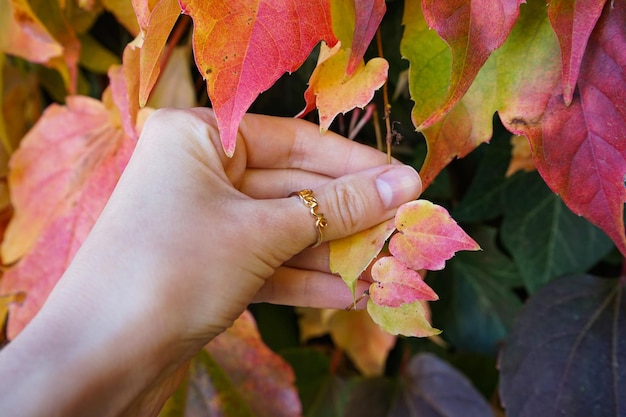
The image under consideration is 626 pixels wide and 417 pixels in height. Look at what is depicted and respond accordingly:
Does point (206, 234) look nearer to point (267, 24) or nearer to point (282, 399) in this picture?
point (267, 24)

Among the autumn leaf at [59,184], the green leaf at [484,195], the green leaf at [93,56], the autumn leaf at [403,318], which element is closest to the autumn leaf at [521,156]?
the green leaf at [484,195]

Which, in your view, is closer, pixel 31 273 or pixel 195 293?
pixel 195 293

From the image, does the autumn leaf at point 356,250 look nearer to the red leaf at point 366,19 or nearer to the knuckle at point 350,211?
the knuckle at point 350,211

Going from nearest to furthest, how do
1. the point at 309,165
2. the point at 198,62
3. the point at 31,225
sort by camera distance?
1. the point at 198,62
2. the point at 309,165
3. the point at 31,225

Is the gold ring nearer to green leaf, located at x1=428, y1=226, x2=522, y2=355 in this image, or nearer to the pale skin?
the pale skin

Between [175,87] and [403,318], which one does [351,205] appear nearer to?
[403,318]

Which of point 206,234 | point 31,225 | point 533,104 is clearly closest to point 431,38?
point 533,104

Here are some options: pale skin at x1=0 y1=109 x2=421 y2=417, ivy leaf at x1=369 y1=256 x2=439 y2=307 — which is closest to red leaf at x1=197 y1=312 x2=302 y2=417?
pale skin at x1=0 y1=109 x2=421 y2=417
